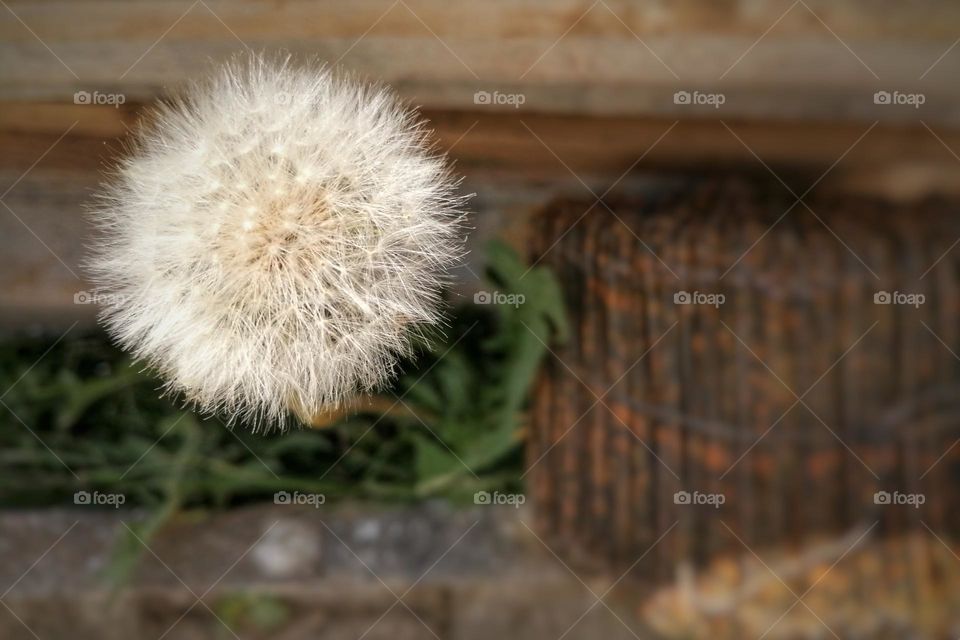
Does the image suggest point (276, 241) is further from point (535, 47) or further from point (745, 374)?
point (745, 374)

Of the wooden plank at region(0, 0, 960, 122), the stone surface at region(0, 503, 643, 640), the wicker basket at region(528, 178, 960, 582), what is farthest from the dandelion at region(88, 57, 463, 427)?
the stone surface at region(0, 503, 643, 640)

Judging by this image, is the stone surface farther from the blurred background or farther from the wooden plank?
the wooden plank

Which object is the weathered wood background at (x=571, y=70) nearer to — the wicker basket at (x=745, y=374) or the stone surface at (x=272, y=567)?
the wicker basket at (x=745, y=374)

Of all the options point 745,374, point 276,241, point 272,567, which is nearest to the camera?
point 276,241

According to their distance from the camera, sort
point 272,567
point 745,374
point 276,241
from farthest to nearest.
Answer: point 272,567 → point 745,374 → point 276,241

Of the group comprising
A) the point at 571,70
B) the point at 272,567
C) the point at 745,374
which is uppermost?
the point at 571,70

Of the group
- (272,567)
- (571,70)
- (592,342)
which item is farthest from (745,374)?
(272,567)
